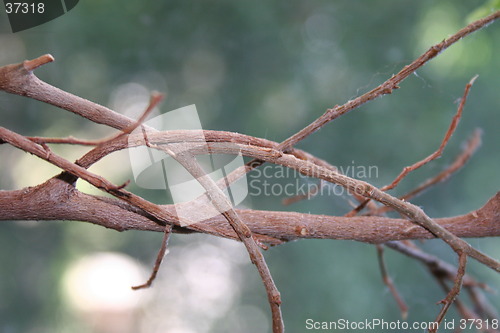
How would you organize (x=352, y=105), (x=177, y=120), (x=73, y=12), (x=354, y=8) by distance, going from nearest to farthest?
(x=352, y=105)
(x=177, y=120)
(x=73, y=12)
(x=354, y=8)

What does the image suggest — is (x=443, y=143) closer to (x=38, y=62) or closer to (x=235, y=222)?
(x=235, y=222)

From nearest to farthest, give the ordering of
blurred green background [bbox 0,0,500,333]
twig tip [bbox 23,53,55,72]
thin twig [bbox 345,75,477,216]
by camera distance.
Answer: twig tip [bbox 23,53,55,72] → thin twig [bbox 345,75,477,216] → blurred green background [bbox 0,0,500,333]

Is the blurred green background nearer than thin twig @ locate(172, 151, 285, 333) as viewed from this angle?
No

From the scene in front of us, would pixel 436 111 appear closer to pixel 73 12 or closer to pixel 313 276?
pixel 313 276

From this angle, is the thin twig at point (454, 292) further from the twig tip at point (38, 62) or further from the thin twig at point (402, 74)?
the twig tip at point (38, 62)

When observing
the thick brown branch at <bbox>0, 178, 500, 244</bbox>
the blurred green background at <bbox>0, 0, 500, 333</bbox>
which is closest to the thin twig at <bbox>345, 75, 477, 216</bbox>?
the thick brown branch at <bbox>0, 178, 500, 244</bbox>

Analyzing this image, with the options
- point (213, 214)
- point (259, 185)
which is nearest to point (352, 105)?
point (213, 214)

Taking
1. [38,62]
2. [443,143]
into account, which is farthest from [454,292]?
[38,62]

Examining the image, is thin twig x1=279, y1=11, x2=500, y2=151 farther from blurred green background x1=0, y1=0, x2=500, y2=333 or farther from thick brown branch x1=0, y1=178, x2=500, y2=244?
blurred green background x1=0, y1=0, x2=500, y2=333
